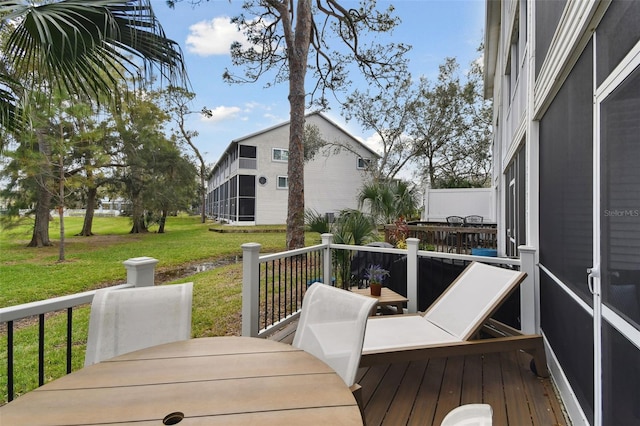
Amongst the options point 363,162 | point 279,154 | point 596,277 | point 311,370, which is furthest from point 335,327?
point 363,162

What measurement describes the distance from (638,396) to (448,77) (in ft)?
63.4

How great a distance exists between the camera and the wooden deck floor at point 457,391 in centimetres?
219

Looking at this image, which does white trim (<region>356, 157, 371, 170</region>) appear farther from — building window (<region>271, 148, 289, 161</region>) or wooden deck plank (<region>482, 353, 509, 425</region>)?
wooden deck plank (<region>482, 353, 509, 425</region>)

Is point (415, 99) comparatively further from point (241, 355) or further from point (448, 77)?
point (241, 355)

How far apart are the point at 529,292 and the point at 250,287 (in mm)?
2689

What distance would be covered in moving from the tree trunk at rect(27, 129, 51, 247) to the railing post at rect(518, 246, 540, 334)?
40.1 feet

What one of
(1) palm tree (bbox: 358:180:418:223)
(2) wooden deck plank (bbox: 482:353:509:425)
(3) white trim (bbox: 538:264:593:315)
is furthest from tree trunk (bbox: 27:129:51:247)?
(3) white trim (bbox: 538:264:593:315)

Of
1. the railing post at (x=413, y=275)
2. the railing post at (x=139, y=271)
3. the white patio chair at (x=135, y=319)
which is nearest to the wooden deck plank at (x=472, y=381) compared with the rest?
the railing post at (x=413, y=275)

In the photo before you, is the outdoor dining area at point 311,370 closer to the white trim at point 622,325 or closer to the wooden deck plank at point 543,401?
the wooden deck plank at point 543,401

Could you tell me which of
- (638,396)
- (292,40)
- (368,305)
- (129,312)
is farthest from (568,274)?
(292,40)

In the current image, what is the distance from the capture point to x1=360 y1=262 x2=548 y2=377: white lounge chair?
2.47m

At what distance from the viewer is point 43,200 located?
12.4 metres

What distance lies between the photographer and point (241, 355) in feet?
5.11

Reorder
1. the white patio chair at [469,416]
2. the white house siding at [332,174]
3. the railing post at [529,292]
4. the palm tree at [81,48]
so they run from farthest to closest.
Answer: the white house siding at [332,174]
the railing post at [529,292]
the palm tree at [81,48]
the white patio chair at [469,416]
